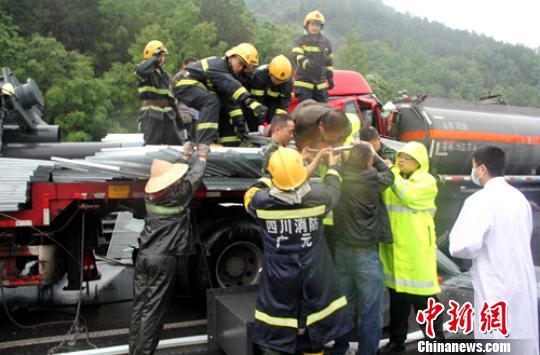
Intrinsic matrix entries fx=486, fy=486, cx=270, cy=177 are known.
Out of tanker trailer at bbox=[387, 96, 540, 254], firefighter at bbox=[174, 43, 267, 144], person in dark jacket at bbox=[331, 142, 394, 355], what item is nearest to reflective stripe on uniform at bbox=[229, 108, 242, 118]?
firefighter at bbox=[174, 43, 267, 144]

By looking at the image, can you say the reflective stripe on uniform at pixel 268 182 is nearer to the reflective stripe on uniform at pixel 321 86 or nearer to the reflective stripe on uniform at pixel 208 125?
the reflective stripe on uniform at pixel 208 125

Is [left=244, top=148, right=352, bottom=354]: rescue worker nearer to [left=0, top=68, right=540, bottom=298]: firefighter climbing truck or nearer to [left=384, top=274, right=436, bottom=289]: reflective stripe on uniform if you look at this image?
[left=384, top=274, right=436, bottom=289]: reflective stripe on uniform

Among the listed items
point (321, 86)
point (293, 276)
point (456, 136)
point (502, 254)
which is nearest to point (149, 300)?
point (293, 276)

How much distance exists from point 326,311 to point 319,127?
1337 millimetres

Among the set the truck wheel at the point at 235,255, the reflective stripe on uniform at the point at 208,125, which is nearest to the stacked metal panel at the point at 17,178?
the reflective stripe on uniform at the point at 208,125

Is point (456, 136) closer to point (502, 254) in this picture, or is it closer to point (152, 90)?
point (152, 90)

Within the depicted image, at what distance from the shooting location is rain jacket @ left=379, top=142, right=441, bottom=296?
3.89 meters

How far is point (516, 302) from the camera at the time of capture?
130 inches

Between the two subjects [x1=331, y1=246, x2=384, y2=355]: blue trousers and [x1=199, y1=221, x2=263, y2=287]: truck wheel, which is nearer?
[x1=331, y1=246, x2=384, y2=355]: blue trousers

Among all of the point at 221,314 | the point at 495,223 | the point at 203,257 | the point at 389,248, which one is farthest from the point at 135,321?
the point at 495,223

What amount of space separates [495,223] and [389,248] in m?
1.01

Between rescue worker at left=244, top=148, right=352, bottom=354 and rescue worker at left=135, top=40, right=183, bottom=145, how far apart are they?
336cm

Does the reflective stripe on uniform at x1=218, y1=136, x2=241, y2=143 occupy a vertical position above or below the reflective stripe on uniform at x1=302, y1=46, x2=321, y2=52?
below

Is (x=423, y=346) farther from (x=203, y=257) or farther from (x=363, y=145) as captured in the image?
(x=203, y=257)
